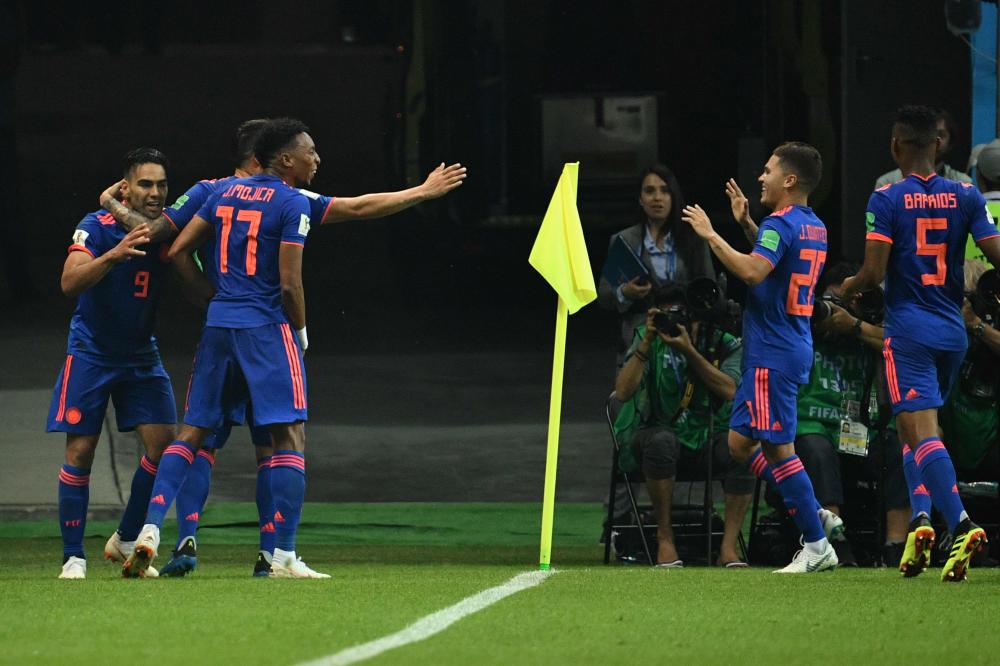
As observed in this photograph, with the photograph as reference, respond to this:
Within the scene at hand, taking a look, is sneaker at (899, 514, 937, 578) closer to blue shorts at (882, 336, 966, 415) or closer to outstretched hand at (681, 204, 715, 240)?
blue shorts at (882, 336, 966, 415)

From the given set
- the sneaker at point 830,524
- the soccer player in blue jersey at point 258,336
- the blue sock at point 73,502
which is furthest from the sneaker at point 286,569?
the sneaker at point 830,524

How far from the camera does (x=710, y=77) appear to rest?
1355cm

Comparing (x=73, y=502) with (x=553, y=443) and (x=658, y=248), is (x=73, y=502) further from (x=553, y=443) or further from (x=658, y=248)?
(x=658, y=248)

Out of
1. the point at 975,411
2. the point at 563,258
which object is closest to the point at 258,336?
the point at 563,258

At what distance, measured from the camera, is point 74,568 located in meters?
8.70

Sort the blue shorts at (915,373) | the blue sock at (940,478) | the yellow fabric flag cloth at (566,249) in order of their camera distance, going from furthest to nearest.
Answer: the yellow fabric flag cloth at (566,249), the blue shorts at (915,373), the blue sock at (940,478)

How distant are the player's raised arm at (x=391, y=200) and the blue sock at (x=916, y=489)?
2.22m

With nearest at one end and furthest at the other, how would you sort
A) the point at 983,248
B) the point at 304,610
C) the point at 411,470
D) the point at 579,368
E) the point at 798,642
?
the point at 798,642 < the point at 304,610 < the point at 983,248 < the point at 411,470 < the point at 579,368

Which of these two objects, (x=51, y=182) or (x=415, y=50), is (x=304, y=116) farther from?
(x=51, y=182)

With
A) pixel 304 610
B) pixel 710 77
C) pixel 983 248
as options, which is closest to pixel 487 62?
pixel 710 77

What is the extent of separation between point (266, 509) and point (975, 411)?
3597 millimetres

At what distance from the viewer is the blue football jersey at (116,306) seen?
892 cm

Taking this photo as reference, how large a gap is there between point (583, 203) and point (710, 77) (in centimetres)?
121

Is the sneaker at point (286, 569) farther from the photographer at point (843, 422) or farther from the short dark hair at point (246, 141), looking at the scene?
the photographer at point (843, 422)
